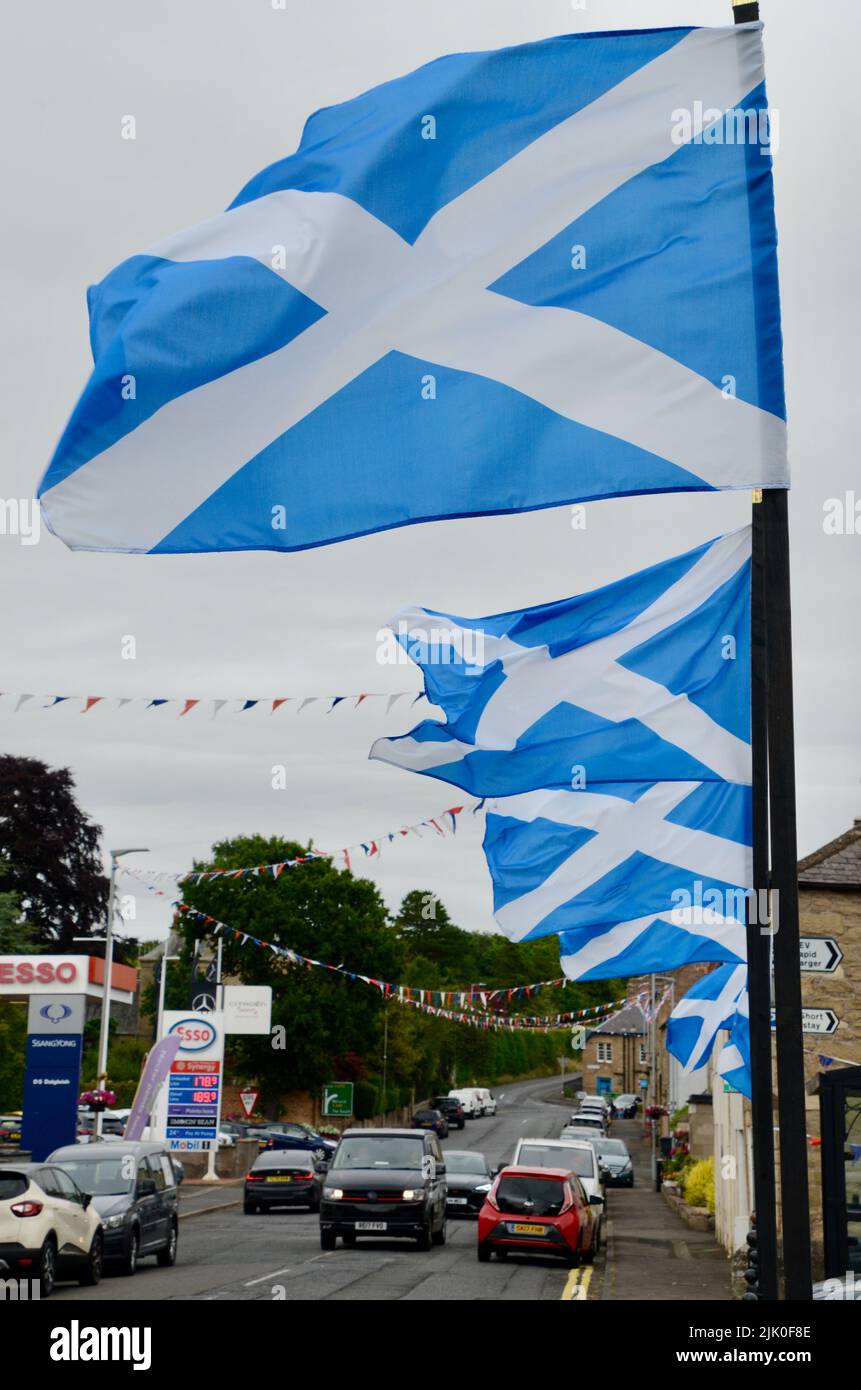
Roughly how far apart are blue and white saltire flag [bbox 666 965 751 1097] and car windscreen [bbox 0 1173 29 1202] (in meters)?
8.03

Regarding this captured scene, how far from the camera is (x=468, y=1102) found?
98438 mm

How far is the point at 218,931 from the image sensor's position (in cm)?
7019

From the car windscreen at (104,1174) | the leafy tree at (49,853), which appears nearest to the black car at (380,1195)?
the car windscreen at (104,1174)

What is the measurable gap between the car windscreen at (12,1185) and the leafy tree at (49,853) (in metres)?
52.2

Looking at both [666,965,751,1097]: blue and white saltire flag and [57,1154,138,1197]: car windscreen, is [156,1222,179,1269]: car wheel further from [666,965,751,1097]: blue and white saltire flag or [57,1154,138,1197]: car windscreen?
[666,965,751,1097]: blue and white saltire flag

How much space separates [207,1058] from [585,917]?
31.8 metres

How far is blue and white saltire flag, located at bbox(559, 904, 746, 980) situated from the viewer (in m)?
15.4

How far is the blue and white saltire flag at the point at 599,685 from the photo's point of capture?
33.1 ft

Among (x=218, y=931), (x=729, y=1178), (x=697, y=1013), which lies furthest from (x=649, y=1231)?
(x=218, y=931)

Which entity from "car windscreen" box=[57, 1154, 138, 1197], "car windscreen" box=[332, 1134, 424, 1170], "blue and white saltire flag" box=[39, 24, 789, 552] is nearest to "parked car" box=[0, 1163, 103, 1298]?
"car windscreen" box=[57, 1154, 138, 1197]

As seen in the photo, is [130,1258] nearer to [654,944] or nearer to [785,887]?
[654,944]

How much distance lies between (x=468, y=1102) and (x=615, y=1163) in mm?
49787

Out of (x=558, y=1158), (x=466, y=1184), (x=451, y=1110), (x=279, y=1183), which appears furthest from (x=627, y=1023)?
(x=558, y=1158)
